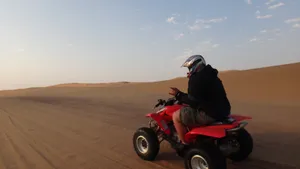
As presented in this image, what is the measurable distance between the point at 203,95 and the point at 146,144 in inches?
72.6

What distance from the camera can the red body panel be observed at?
4688mm

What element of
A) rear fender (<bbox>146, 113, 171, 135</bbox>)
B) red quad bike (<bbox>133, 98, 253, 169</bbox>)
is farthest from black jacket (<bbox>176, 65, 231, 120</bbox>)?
rear fender (<bbox>146, 113, 171, 135</bbox>)

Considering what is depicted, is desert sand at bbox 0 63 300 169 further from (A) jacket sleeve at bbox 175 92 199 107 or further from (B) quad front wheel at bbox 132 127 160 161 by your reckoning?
(A) jacket sleeve at bbox 175 92 199 107

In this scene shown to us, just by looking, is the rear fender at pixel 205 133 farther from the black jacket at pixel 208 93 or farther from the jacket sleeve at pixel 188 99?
the jacket sleeve at pixel 188 99

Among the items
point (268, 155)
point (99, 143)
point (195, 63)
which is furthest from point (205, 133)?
point (99, 143)

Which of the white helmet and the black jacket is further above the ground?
the white helmet

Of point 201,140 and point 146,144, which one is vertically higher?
point 201,140

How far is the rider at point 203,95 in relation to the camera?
4.89 m

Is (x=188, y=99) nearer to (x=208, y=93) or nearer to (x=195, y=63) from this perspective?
(x=208, y=93)

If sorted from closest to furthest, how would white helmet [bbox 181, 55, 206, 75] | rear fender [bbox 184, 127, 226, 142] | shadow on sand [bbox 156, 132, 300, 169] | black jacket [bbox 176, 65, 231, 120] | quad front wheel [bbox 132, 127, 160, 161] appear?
rear fender [bbox 184, 127, 226, 142]
black jacket [bbox 176, 65, 231, 120]
white helmet [bbox 181, 55, 206, 75]
shadow on sand [bbox 156, 132, 300, 169]
quad front wheel [bbox 132, 127, 160, 161]

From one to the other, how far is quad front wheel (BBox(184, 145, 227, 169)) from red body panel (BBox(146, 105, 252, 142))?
0.80ft

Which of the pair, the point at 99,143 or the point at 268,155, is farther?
the point at 99,143

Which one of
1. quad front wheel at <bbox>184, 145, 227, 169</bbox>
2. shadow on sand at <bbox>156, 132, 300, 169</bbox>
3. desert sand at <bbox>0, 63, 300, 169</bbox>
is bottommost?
shadow on sand at <bbox>156, 132, 300, 169</bbox>

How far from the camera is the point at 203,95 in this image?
4926mm
